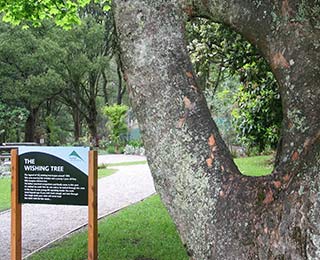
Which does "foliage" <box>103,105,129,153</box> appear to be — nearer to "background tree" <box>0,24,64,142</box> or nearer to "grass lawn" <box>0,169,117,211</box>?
"background tree" <box>0,24,64,142</box>

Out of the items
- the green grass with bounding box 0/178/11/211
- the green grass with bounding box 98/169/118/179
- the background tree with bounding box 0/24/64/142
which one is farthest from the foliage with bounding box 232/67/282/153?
the background tree with bounding box 0/24/64/142

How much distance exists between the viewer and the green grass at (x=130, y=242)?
596cm

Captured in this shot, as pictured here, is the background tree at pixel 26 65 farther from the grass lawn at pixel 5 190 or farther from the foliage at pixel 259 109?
the foliage at pixel 259 109

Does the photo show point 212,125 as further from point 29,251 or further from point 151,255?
point 29,251

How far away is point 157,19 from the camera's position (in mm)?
2254

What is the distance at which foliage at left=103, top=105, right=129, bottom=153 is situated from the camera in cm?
3088

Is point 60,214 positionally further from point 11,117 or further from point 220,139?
point 11,117

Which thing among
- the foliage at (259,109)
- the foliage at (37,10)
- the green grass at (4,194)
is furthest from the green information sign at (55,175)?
the green grass at (4,194)

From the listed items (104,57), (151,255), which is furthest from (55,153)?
(104,57)

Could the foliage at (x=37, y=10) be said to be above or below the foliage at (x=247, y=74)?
above

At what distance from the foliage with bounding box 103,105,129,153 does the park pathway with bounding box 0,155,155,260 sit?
1582 centimetres

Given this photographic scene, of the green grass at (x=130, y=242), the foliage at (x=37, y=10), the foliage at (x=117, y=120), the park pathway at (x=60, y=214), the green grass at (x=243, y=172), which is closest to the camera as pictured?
the green grass at (x=130, y=242)

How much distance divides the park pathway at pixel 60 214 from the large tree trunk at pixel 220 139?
4.77 meters

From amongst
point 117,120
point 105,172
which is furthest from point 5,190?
point 117,120
